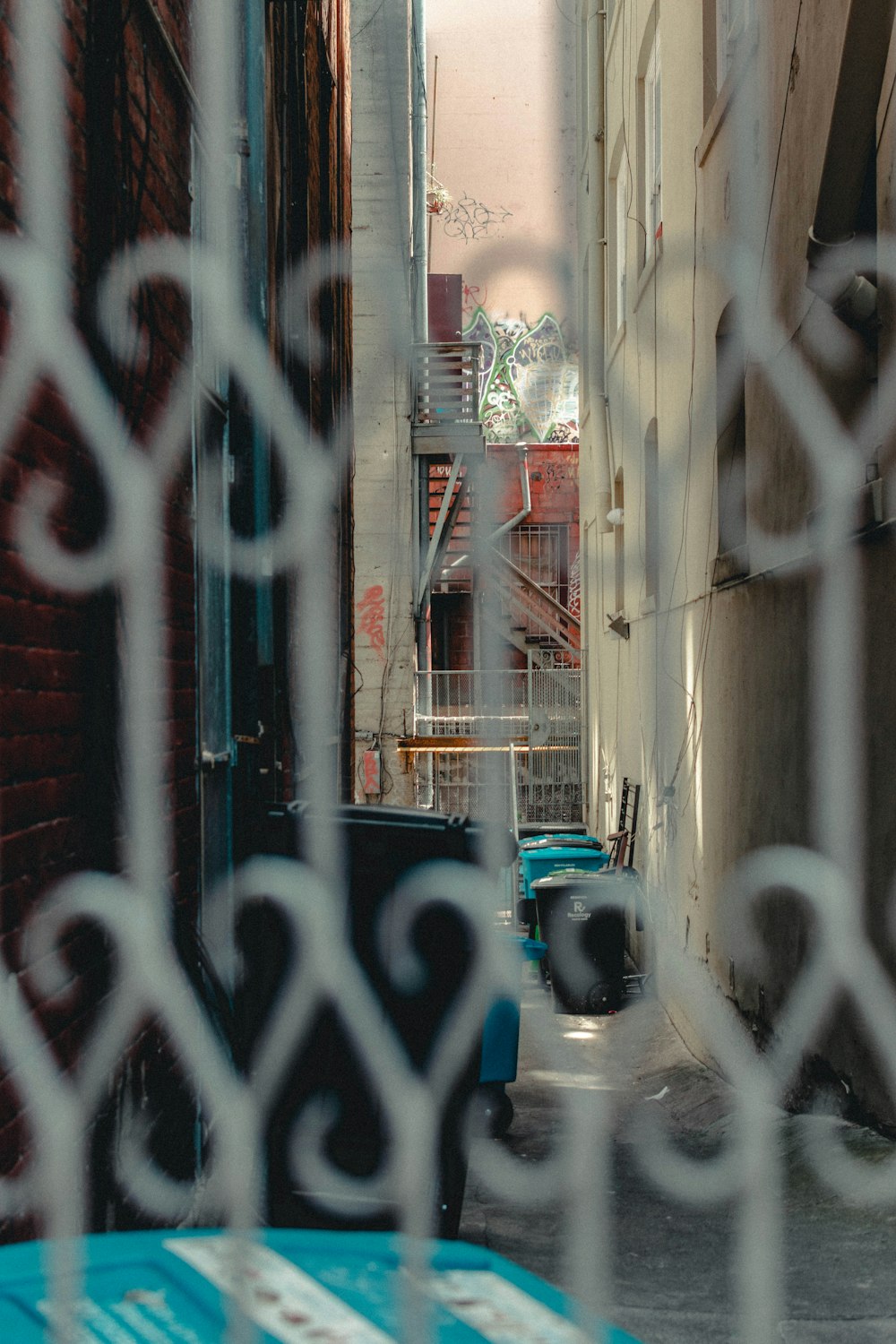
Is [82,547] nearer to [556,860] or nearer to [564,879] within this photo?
[564,879]

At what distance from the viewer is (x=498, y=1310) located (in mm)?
1391

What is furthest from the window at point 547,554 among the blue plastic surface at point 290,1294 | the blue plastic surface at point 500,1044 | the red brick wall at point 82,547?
the blue plastic surface at point 290,1294

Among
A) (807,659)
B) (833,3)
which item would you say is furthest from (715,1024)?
(833,3)

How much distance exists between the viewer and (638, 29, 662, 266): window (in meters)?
8.94

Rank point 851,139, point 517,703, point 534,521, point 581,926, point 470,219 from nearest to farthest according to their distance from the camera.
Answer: point 851,139 → point 581,926 → point 517,703 → point 534,521 → point 470,219

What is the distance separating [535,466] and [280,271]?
48.4 feet

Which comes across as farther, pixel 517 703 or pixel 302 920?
pixel 517 703

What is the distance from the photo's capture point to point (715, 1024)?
1809mm

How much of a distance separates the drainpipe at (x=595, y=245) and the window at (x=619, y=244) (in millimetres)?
348

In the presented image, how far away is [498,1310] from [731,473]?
5.02 metres

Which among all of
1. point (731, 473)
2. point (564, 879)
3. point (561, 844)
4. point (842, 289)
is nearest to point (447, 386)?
point (561, 844)

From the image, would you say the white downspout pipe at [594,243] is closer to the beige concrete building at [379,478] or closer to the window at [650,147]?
the beige concrete building at [379,478]

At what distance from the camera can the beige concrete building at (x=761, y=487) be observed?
1858 millimetres

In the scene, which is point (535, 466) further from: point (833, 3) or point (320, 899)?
point (320, 899)
